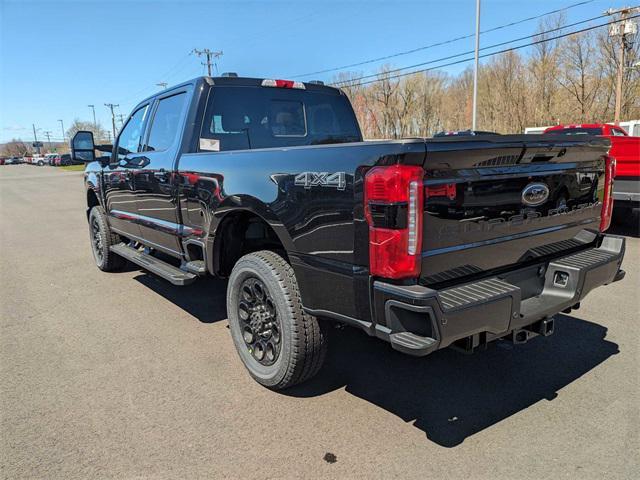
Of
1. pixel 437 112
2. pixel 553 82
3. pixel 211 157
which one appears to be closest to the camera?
pixel 211 157

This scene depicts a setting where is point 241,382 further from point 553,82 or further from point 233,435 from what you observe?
point 553,82

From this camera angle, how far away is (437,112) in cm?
4178

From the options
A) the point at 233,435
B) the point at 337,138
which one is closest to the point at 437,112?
the point at 337,138

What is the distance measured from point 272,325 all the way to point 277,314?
21 centimetres

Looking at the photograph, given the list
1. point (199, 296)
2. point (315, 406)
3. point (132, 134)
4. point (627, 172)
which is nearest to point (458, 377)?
point (315, 406)

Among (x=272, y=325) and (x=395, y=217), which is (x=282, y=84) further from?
(x=395, y=217)

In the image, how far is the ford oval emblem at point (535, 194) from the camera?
276 cm

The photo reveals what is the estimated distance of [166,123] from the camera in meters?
4.65

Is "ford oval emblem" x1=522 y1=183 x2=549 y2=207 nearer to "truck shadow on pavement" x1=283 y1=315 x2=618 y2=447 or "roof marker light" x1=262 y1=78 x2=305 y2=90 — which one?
"truck shadow on pavement" x1=283 y1=315 x2=618 y2=447

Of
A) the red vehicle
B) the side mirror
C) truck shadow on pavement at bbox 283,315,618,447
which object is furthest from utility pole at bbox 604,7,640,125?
the side mirror

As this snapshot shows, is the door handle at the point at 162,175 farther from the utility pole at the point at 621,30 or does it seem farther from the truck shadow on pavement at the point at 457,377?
the utility pole at the point at 621,30

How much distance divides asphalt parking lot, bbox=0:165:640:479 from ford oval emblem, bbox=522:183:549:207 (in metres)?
0.89

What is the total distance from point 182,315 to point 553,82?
1416 inches

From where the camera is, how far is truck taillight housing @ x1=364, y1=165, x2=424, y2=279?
2.20 metres
